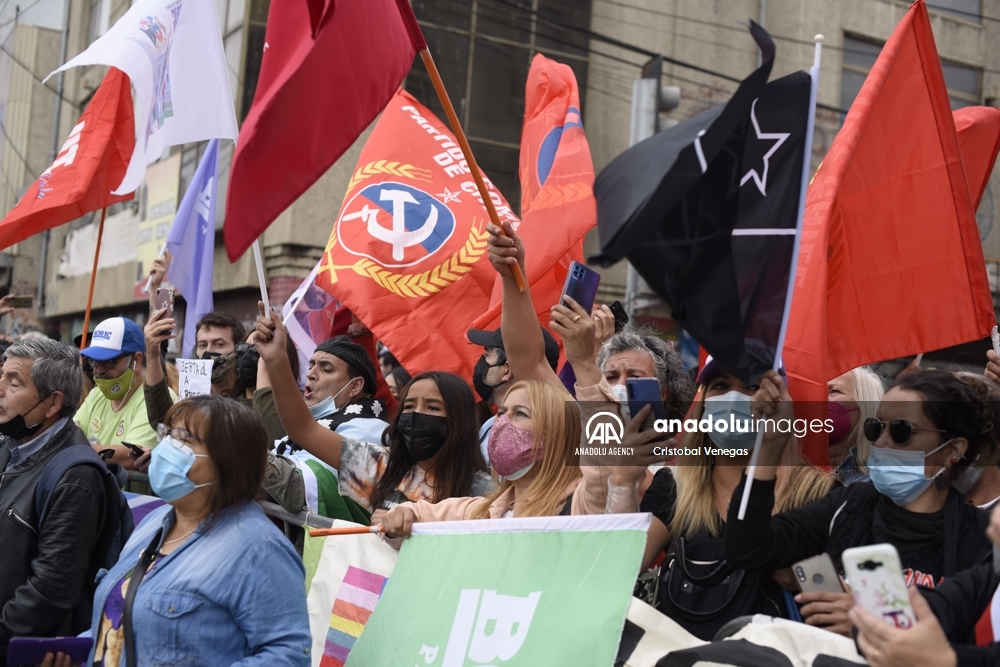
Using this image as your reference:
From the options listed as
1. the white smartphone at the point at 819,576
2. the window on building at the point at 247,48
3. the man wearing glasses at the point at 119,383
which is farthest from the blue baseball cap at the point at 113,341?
the window on building at the point at 247,48

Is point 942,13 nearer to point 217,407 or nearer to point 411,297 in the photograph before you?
point 411,297

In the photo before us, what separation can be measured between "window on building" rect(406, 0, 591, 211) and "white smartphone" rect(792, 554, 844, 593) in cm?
1350

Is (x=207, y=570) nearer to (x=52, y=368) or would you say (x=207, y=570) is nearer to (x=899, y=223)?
(x=52, y=368)

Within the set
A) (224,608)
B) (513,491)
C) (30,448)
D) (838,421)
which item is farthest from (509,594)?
(30,448)

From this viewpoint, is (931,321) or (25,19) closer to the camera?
(931,321)

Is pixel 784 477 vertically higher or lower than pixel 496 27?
lower

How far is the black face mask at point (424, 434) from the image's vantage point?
4016mm

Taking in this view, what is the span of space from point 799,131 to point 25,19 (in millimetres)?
25159

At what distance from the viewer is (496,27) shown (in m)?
16.4

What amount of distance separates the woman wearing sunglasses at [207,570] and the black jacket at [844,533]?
119 cm

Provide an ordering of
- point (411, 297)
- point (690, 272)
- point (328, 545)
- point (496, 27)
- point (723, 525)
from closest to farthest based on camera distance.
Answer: point (690, 272)
point (723, 525)
point (328, 545)
point (411, 297)
point (496, 27)

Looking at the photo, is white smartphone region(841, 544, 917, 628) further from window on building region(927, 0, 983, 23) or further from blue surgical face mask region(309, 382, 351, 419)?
window on building region(927, 0, 983, 23)

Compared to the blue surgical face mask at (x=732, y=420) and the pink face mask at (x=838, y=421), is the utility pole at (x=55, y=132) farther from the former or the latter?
the blue surgical face mask at (x=732, y=420)

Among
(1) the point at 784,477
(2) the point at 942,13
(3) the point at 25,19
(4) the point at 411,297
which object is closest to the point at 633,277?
(4) the point at 411,297
